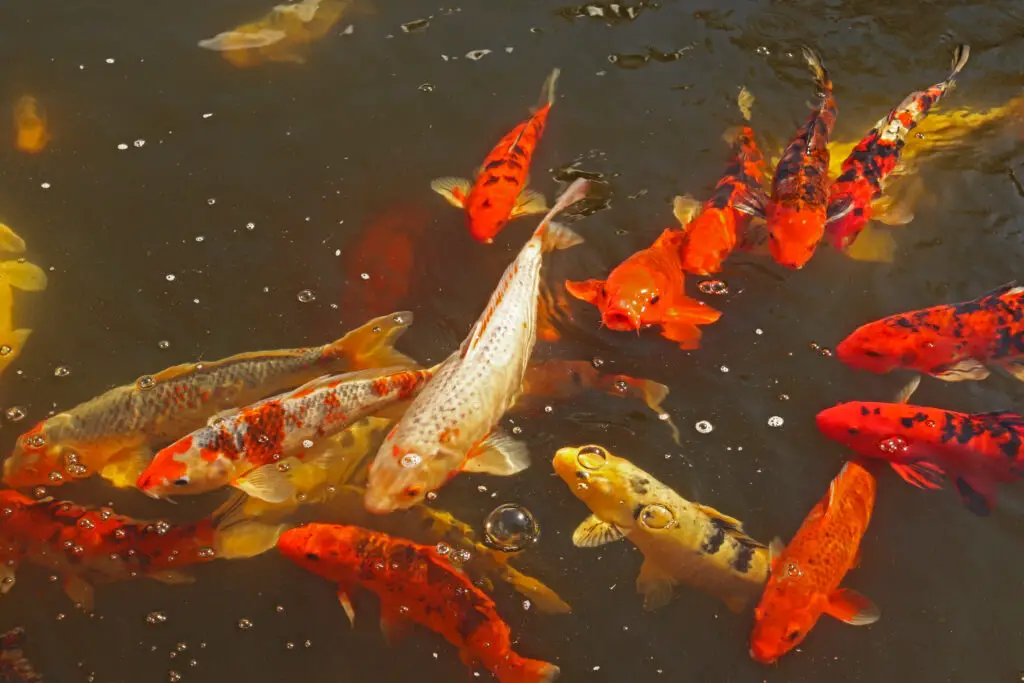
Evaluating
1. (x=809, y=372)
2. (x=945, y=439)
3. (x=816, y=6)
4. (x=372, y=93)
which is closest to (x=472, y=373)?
(x=809, y=372)

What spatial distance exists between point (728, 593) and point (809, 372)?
4.29ft

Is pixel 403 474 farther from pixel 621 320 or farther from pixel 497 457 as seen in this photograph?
pixel 621 320

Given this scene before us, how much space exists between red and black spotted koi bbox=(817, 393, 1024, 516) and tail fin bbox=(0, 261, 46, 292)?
4074mm

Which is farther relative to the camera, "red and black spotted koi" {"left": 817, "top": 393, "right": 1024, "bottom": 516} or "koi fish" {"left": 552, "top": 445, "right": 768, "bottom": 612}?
"red and black spotted koi" {"left": 817, "top": 393, "right": 1024, "bottom": 516}

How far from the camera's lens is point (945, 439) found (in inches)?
162

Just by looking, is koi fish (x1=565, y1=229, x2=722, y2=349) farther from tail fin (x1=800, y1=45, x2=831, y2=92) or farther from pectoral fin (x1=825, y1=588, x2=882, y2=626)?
tail fin (x1=800, y1=45, x2=831, y2=92)

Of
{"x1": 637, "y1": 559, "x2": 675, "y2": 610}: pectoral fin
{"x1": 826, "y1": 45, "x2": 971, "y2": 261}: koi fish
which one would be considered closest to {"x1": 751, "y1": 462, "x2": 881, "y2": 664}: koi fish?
{"x1": 637, "y1": 559, "x2": 675, "y2": 610}: pectoral fin

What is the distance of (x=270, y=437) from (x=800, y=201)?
2.91 m

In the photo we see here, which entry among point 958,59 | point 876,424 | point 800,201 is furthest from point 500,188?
point 958,59

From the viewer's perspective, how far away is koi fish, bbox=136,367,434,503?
3.81 m

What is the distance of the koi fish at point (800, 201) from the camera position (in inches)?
182

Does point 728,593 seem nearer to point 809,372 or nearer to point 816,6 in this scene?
point 809,372

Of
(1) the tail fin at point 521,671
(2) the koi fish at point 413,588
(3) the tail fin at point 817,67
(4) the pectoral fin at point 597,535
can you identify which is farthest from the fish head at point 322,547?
(3) the tail fin at point 817,67

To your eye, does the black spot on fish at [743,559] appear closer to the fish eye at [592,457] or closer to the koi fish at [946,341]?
the fish eye at [592,457]
